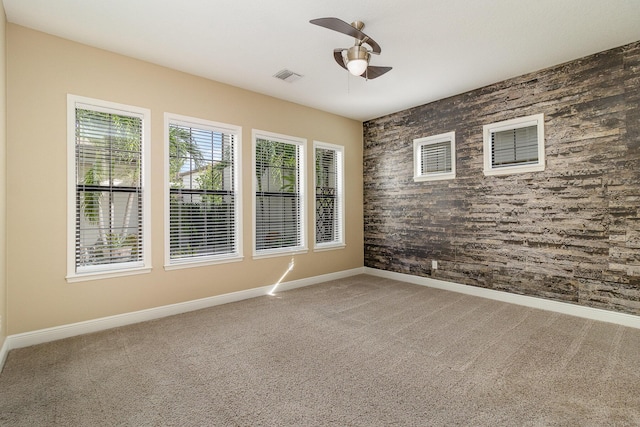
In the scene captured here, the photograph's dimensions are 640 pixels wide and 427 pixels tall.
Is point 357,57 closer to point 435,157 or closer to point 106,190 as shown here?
point 435,157

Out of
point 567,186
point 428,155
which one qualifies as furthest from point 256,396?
point 428,155

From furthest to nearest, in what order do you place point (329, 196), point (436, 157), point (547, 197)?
point (329, 196) → point (436, 157) → point (547, 197)

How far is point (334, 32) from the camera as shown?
3070 mm

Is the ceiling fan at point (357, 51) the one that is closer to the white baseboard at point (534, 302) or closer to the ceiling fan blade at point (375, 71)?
the ceiling fan blade at point (375, 71)

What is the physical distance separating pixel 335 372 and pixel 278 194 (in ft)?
10.0

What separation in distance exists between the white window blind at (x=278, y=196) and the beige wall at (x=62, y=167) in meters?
0.32

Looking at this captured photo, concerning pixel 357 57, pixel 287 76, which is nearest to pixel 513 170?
pixel 357 57

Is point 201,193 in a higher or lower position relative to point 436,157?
lower

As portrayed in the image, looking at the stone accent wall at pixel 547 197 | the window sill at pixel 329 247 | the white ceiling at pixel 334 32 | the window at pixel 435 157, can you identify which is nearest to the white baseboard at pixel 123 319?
the window sill at pixel 329 247

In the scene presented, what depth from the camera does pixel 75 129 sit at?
10.6 feet

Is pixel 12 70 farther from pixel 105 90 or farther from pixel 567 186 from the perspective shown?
pixel 567 186

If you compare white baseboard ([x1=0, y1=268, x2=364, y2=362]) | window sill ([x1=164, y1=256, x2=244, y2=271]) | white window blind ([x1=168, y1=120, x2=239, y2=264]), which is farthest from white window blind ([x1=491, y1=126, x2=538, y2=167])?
window sill ([x1=164, y1=256, x2=244, y2=271])

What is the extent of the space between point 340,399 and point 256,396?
1.89ft

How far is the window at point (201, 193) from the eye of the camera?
3873 mm
